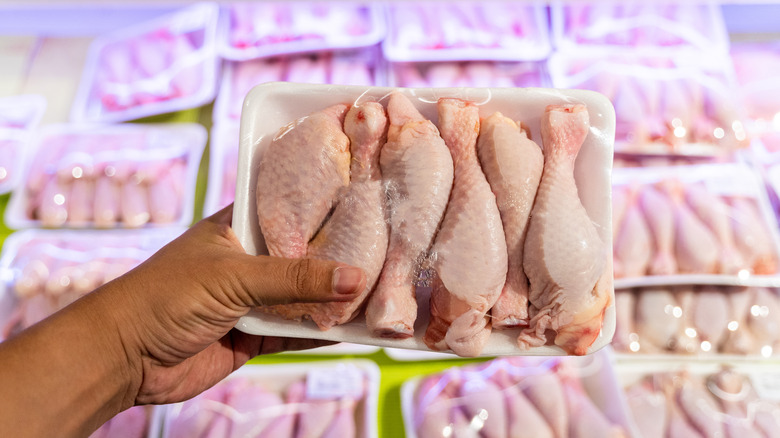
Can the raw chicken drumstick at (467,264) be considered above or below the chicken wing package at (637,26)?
below

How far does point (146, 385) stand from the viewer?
54.4 inches

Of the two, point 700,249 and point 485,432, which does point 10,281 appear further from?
point 700,249

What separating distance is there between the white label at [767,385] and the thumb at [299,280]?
1.81 metres

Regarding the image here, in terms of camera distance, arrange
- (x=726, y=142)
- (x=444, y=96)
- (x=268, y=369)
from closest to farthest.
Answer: (x=444, y=96) → (x=268, y=369) → (x=726, y=142)

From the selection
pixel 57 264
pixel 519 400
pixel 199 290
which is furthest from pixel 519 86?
pixel 57 264

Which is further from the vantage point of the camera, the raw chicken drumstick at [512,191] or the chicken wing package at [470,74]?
the chicken wing package at [470,74]

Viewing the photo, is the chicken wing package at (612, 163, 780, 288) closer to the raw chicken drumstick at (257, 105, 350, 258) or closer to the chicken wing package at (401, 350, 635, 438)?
the chicken wing package at (401, 350, 635, 438)

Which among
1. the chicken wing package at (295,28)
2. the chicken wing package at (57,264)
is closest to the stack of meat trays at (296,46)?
the chicken wing package at (295,28)

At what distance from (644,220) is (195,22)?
245 cm

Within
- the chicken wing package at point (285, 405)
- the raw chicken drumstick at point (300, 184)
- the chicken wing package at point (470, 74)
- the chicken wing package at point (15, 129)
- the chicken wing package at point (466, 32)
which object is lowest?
the chicken wing package at point (285, 405)

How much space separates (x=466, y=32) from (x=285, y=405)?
2.01 metres

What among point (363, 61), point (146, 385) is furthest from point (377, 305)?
point (363, 61)

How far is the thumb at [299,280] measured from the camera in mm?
1081

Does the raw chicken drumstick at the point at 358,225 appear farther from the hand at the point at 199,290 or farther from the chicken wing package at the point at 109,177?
the chicken wing package at the point at 109,177
